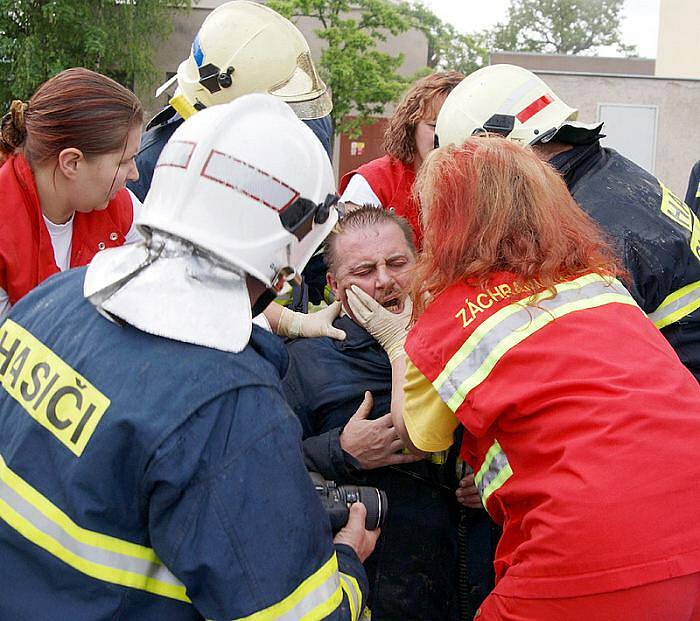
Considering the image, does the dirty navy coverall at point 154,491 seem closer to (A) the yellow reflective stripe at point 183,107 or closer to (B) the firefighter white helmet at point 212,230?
(B) the firefighter white helmet at point 212,230

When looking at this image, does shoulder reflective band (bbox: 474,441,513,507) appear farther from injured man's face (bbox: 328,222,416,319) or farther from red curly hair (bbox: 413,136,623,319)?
injured man's face (bbox: 328,222,416,319)

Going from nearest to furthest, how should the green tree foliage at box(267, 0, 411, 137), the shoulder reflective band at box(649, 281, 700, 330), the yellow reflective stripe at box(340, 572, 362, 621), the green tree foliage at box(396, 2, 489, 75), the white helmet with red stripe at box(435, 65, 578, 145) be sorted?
the yellow reflective stripe at box(340, 572, 362, 621) < the shoulder reflective band at box(649, 281, 700, 330) < the white helmet with red stripe at box(435, 65, 578, 145) < the green tree foliage at box(267, 0, 411, 137) < the green tree foliage at box(396, 2, 489, 75)

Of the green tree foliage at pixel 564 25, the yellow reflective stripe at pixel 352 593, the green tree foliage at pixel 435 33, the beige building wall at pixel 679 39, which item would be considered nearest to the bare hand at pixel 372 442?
the yellow reflective stripe at pixel 352 593

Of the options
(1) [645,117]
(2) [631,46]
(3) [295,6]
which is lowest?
(2) [631,46]

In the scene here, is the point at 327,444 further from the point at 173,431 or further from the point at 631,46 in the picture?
the point at 631,46

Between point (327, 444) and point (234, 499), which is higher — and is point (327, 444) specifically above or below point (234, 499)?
below

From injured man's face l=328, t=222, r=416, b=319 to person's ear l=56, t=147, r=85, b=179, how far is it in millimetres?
958

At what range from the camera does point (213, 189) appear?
1617 millimetres

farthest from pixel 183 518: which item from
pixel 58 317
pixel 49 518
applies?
pixel 58 317

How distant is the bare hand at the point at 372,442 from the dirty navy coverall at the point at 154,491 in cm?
104

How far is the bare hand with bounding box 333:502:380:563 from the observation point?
200 centimetres

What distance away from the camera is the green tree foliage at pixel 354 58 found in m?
20.3

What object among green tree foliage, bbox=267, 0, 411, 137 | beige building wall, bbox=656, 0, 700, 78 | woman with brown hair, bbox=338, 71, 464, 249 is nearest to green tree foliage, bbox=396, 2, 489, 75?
green tree foliage, bbox=267, 0, 411, 137

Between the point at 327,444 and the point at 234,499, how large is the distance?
4.15 ft
